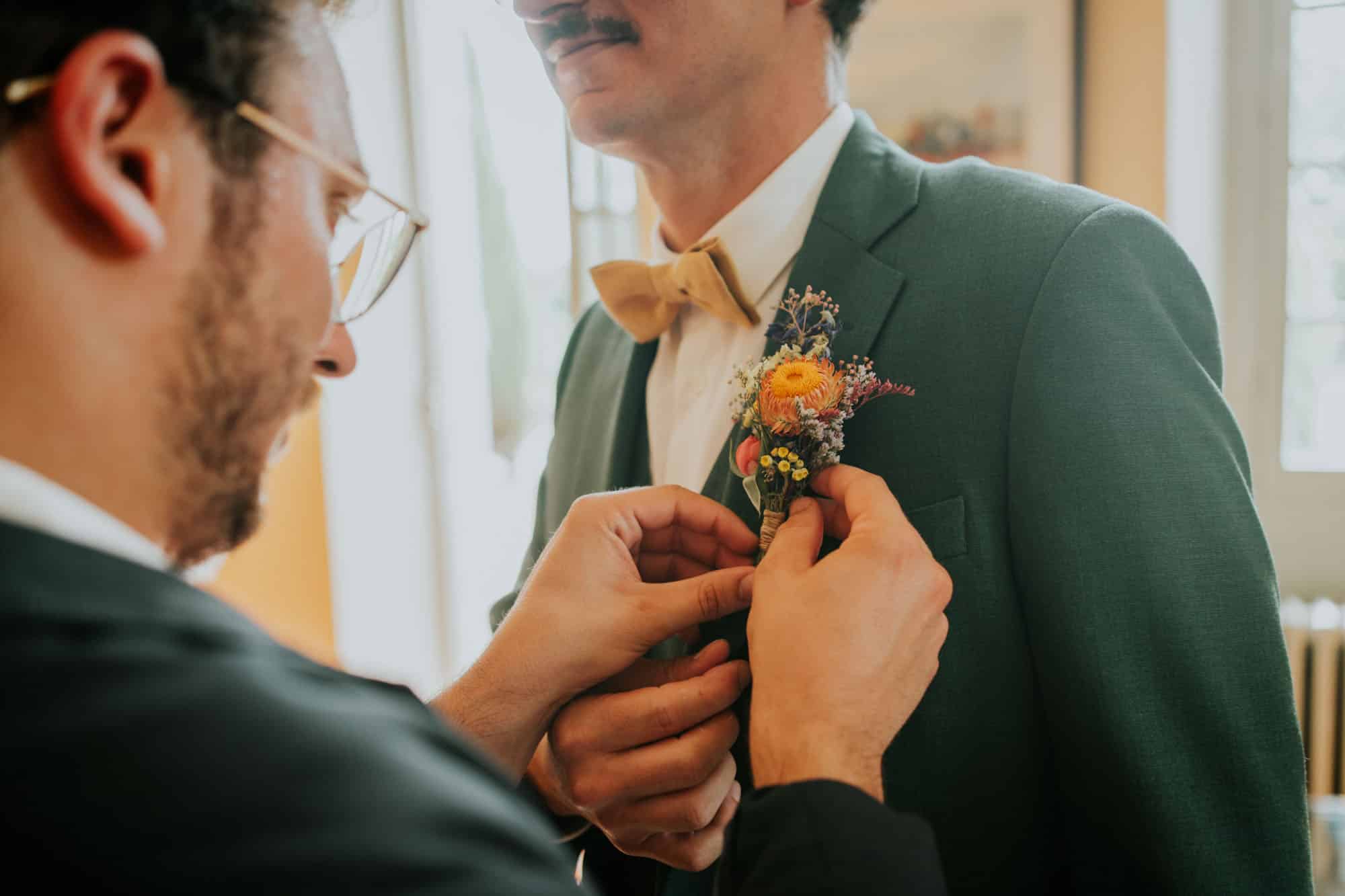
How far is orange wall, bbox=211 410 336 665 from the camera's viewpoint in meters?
3.09

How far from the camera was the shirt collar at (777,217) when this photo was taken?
142cm

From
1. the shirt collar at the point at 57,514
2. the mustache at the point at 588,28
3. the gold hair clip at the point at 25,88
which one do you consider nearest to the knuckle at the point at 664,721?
the shirt collar at the point at 57,514

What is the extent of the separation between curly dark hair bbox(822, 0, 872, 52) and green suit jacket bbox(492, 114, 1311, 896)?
0.39 metres

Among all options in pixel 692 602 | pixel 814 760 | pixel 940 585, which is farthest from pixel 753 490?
pixel 814 760

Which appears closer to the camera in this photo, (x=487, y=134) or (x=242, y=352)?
(x=242, y=352)

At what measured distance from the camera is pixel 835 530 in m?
1.13

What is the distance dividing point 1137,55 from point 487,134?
100 inches

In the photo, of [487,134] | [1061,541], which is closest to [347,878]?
[1061,541]

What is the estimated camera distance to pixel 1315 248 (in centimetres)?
278

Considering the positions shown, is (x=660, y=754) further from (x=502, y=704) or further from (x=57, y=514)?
(x=57, y=514)

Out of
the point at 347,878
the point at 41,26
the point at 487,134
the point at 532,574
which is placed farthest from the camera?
the point at 487,134

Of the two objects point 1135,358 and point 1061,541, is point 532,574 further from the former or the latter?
point 1135,358

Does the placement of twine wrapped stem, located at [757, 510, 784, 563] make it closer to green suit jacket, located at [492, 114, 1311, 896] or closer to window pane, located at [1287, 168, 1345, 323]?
green suit jacket, located at [492, 114, 1311, 896]

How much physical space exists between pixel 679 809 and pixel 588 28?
1110mm
